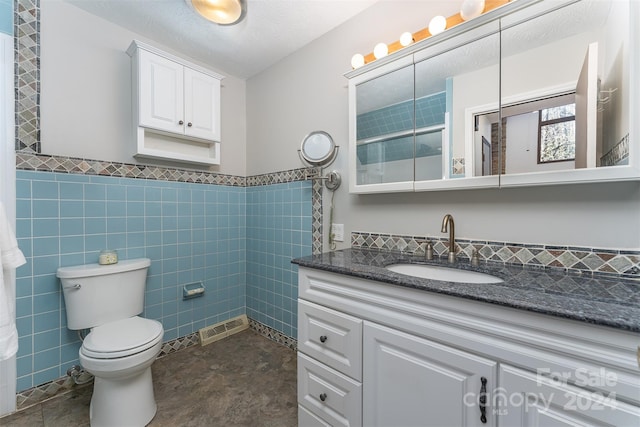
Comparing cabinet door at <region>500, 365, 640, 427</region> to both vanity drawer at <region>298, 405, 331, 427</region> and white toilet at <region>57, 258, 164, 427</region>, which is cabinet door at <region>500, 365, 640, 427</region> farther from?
white toilet at <region>57, 258, 164, 427</region>

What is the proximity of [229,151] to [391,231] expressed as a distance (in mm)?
1644

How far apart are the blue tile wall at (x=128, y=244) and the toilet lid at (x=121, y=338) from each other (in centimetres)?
37

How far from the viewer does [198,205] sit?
2.17 meters

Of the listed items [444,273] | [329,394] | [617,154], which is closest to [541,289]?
[444,273]

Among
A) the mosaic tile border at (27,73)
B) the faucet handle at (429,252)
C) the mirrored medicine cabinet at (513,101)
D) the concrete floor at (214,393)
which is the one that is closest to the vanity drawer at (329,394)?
the concrete floor at (214,393)

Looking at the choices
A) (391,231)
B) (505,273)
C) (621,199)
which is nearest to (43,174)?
(391,231)

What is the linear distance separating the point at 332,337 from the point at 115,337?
1129 millimetres

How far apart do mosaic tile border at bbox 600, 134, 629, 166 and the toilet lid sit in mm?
2094

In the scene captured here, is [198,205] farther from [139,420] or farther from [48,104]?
[139,420]

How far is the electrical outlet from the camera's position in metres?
1.82

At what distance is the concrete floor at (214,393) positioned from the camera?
138 centimetres

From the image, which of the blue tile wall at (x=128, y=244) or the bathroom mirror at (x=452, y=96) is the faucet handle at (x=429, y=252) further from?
the blue tile wall at (x=128, y=244)

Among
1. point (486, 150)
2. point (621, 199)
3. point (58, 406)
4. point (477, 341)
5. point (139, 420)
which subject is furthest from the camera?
point (58, 406)

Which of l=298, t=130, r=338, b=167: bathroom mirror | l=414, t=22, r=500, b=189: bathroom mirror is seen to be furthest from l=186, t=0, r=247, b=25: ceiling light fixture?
l=414, t=22, r=500, b=189: bathroom mirror
